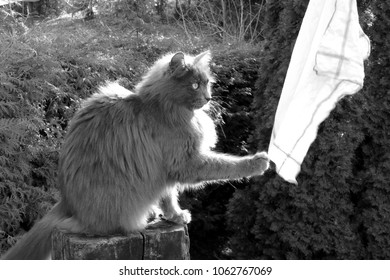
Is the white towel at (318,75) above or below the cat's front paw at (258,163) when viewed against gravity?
above

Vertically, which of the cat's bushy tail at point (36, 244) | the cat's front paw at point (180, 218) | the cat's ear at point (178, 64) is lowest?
the cat's front paw at point (180, 218)

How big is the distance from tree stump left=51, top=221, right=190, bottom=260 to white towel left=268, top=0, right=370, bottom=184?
1.16 metres

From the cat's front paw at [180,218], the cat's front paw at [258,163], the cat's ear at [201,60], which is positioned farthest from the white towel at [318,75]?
the cat's front paw at [180,218]

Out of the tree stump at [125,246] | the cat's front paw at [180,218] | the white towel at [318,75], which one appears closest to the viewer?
the white towel at [318,75]

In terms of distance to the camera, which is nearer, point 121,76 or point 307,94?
point 307,94

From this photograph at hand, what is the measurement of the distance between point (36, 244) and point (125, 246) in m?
0.54

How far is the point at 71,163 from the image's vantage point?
10.9 ft

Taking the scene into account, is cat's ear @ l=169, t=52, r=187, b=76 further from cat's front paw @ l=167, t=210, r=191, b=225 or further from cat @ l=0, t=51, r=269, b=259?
cat's front paw @ l=167, t=210, r=191, b=225

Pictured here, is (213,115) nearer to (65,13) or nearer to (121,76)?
(121,76)

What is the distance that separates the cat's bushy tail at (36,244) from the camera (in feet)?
11.0

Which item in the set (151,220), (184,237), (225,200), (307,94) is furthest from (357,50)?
(225,200)

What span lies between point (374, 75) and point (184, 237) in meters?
1.82

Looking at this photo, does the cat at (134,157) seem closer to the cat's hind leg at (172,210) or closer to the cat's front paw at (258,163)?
the cat's front paw at (258,163)

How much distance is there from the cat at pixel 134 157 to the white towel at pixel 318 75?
1.04 metres
